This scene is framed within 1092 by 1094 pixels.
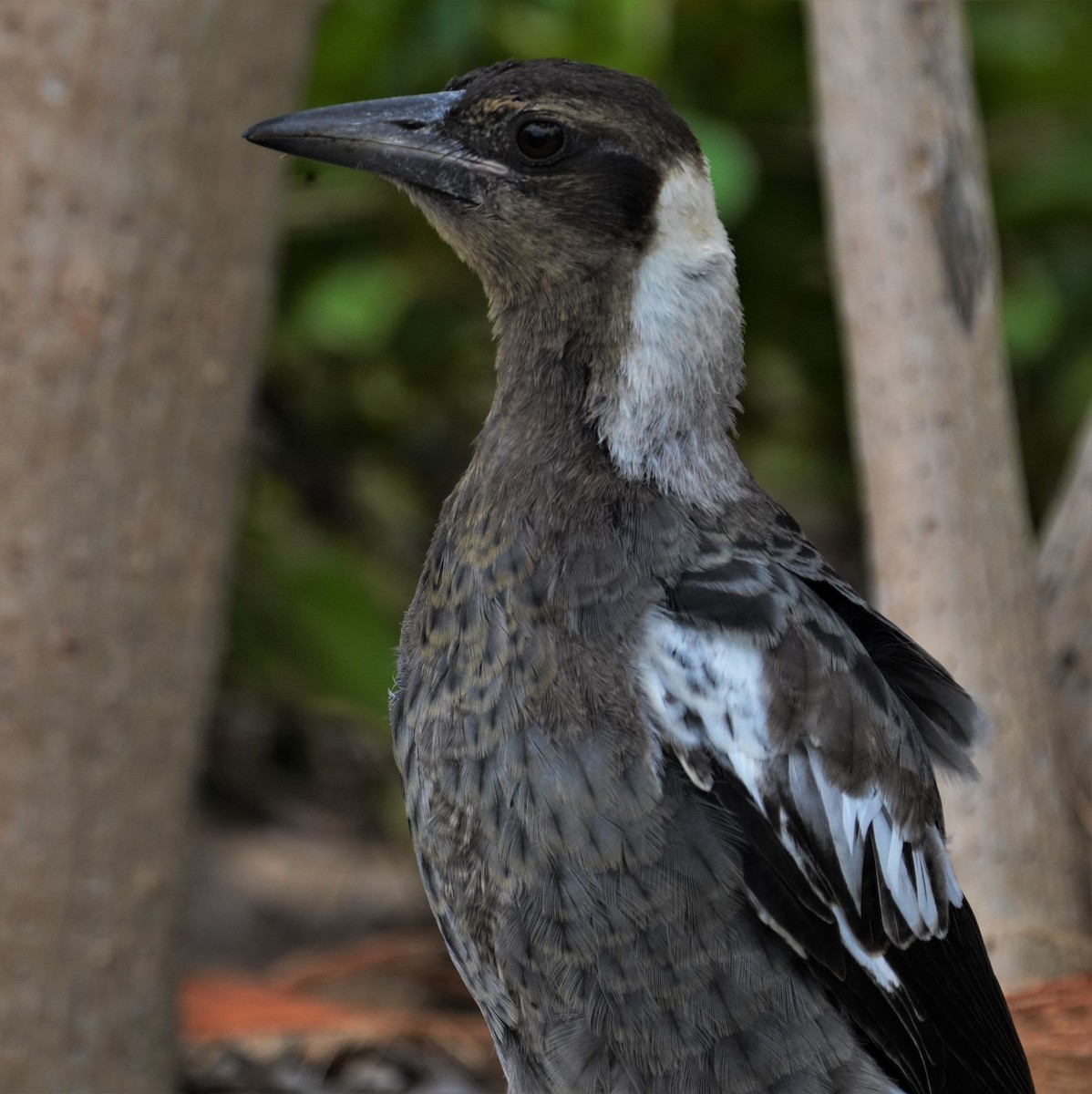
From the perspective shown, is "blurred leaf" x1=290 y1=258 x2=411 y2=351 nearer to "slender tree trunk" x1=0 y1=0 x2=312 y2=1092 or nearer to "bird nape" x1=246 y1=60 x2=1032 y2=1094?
"slender tree trunk" x1=0 y1=0 x2=312 y2=1092

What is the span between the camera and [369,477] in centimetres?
498

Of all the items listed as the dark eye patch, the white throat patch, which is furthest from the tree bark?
the dark eye patch

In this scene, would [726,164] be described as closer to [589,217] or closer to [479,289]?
[479,289]

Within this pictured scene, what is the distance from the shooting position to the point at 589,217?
189 centimetres

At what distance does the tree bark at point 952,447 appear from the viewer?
256cm

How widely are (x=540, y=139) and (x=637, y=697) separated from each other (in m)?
0.70

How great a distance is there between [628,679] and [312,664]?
2433mm

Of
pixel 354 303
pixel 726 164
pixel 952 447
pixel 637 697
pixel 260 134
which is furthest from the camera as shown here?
pixel 354 303

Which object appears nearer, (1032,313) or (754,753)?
(754,753)

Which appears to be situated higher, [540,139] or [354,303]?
[540,139]

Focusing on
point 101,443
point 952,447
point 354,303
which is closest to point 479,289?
point 354,303

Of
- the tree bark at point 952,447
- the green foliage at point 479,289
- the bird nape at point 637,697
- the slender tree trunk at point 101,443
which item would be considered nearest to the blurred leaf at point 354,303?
the green foliage at point 479,289

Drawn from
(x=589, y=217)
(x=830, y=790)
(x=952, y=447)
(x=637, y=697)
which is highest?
(x=589, y=217)

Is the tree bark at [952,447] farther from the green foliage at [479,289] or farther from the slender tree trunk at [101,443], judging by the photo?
the slender tree trunk at [101,443]
